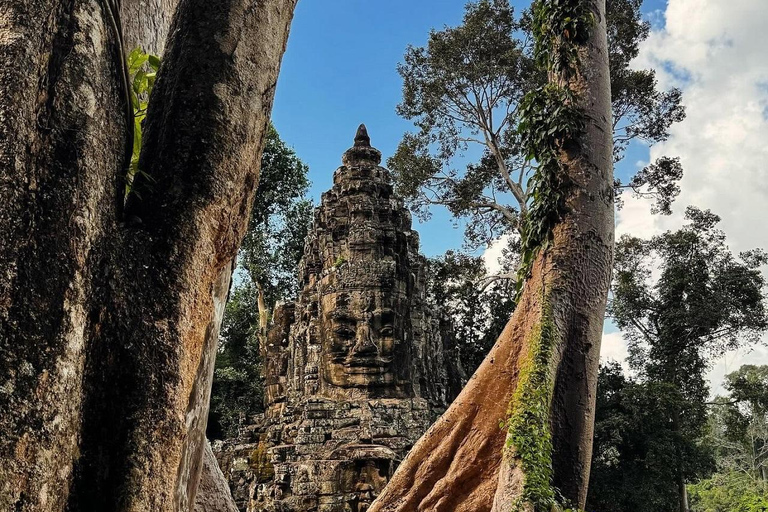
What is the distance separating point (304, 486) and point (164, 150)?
29.8ft

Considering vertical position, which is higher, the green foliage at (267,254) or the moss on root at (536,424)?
the green foliage at (267,254)

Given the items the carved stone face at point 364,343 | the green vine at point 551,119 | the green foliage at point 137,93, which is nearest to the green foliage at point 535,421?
the green vine at point 551,119

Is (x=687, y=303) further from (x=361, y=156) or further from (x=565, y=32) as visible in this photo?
(x=565, y=32)

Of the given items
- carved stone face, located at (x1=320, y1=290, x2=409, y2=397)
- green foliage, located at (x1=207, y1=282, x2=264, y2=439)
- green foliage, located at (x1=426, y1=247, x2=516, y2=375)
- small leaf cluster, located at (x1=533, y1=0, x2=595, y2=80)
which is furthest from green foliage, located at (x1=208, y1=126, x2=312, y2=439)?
small leaf cluster, located at (x1=533, y1=0, x2=595, y2=80)

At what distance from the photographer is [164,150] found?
1.86 meters

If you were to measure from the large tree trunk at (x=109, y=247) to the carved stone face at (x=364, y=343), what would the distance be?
9.69 metres

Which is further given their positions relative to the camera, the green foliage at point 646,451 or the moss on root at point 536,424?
the green foliage at point 646,451

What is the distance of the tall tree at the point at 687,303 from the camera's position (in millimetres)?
17359

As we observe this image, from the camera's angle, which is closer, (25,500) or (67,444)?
(25,500)

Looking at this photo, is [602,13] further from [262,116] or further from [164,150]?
[164,150]

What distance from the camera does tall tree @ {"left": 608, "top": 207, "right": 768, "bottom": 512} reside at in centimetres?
→ 1736

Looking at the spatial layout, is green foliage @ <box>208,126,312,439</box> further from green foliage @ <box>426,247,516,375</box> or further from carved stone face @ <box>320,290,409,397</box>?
carved stone face @ <box>320,290,409,397</box>

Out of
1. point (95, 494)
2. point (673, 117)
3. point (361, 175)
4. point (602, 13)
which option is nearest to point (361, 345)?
point (361, 175)

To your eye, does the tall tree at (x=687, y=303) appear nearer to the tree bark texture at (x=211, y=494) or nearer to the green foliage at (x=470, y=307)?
the green foliage at (x=470, y=307)
